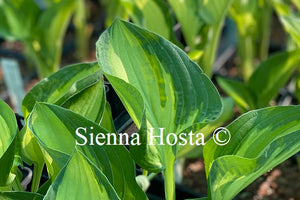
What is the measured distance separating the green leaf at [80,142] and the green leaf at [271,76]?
18.2 inches

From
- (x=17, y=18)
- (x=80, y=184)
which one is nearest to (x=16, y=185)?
(x=80, y=184)

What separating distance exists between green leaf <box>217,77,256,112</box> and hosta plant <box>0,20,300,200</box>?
14.8 inches

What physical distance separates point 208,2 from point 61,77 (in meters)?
0.41

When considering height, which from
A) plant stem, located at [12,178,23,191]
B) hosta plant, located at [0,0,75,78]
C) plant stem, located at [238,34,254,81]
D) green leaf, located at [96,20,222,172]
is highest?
hosta plant, located at [0,0,75,78]

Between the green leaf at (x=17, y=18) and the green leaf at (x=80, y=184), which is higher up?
the green leaf at (x=17, y=18)

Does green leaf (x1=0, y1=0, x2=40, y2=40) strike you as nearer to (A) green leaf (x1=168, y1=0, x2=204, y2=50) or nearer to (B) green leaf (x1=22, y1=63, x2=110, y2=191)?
(A) green leaf (x1=168, y1=0, x2=204, y2=50)

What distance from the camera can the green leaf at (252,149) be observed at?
47cm

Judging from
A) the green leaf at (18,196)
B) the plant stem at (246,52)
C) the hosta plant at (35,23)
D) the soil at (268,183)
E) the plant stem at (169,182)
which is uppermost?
the hosta plant at (35,23)

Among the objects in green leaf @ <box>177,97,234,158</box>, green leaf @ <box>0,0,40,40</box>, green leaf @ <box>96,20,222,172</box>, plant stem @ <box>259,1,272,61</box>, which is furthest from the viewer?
plant stem @ <box>259,1,272,61</box>

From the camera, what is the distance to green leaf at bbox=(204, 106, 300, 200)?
47 cm

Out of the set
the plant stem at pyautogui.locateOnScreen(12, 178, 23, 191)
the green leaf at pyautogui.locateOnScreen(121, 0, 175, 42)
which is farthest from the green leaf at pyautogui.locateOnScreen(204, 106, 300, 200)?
the green leaf at pyautogui.locateOnScreen(121, 0, 175, 42)

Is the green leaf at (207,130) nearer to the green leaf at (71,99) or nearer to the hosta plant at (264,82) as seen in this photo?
the hosta plant at (264,82)

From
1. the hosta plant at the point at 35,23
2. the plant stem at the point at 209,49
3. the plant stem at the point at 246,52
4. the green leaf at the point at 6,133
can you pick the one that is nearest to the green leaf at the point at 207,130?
the plant stem at the point at 209,49

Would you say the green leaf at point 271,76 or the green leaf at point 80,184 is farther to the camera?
the green leaf at point 271,76
